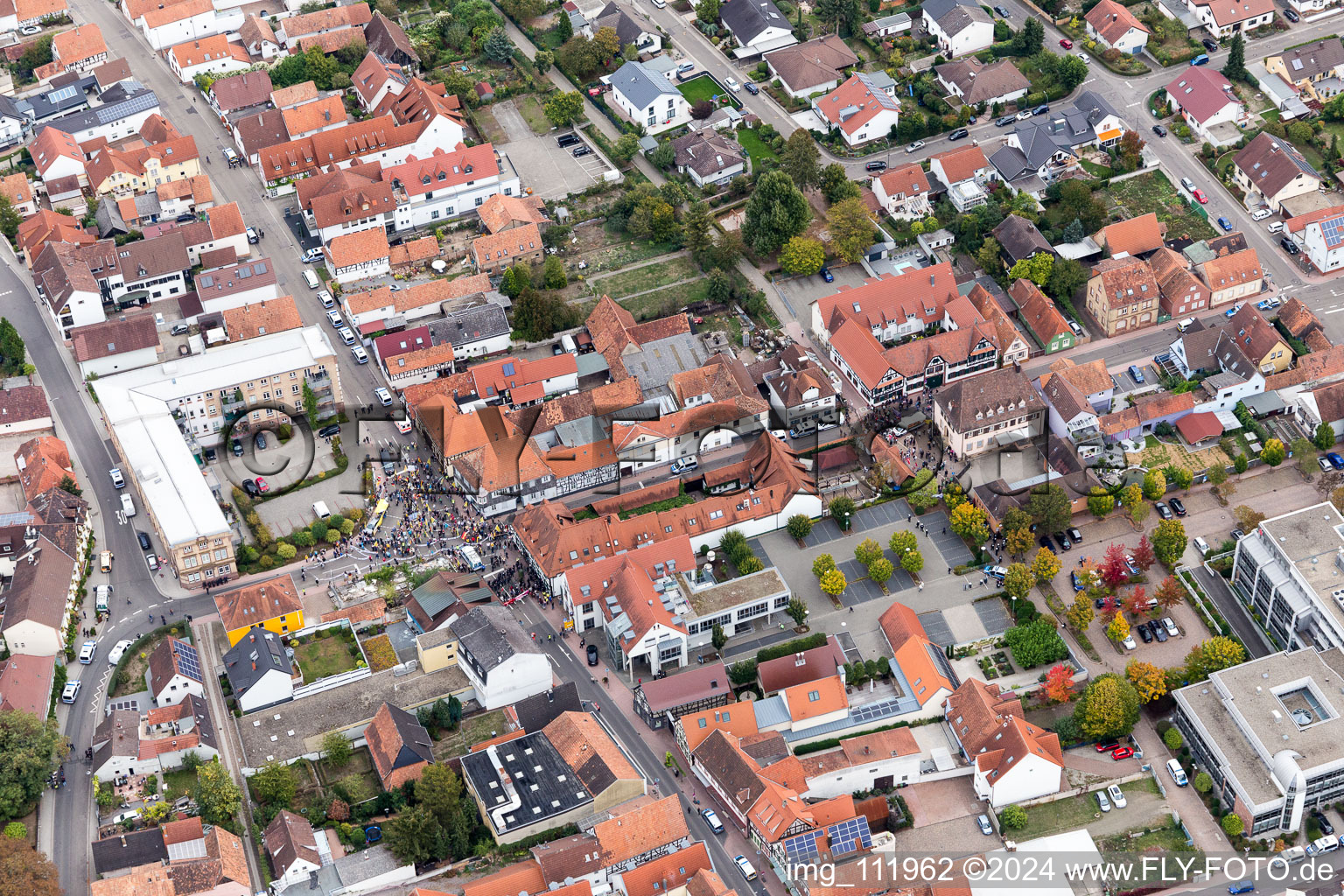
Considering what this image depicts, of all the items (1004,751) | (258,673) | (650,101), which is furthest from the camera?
(650,101)

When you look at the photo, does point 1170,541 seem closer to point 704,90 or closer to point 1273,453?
point 1273,453

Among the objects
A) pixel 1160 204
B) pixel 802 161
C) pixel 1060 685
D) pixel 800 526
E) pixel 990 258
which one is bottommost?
pixel 1060 685

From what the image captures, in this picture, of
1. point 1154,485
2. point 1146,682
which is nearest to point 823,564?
point 1146,682

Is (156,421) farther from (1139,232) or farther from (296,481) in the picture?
(1139,232)

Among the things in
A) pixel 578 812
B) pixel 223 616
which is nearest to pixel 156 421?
pixel 223 616

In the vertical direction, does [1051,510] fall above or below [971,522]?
below

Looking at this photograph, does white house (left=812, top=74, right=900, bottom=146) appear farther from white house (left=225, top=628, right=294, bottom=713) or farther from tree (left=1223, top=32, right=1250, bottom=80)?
white house (left=225, top=628, right=294, bottom=713)
